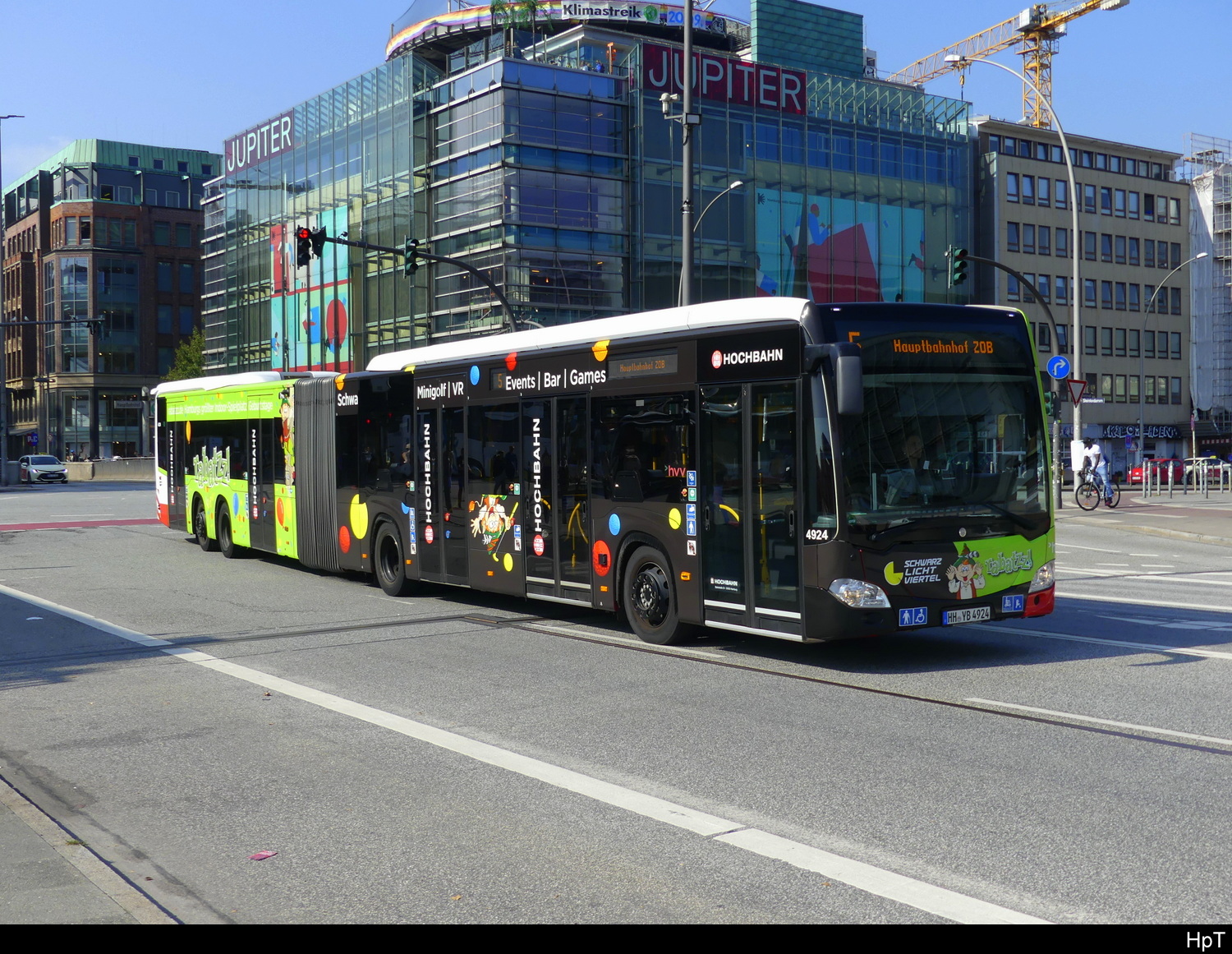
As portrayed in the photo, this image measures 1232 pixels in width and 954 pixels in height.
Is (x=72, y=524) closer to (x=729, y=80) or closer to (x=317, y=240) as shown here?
(x=317, y=240)

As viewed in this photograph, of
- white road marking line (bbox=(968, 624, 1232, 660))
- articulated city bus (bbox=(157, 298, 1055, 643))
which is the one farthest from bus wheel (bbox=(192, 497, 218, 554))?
white road marking line (bbox=(968, 624, 1232, 660))

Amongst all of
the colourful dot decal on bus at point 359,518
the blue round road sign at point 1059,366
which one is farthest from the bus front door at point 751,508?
the blue round road sign at point 1059,366

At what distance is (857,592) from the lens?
986cm

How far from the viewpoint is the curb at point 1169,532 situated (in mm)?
24578

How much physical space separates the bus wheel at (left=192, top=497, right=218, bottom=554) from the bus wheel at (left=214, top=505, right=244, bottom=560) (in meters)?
0.72

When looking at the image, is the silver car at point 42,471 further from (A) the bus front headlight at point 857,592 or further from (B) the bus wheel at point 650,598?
(A) the bus front headlight at point 857,592

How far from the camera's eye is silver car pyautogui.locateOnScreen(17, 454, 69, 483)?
67.9m

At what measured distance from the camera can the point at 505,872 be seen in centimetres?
521

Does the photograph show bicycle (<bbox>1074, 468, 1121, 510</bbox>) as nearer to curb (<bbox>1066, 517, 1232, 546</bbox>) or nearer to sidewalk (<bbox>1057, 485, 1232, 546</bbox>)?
sidewalk (<bbox>1057, 485, 1232, 546</bbox>)

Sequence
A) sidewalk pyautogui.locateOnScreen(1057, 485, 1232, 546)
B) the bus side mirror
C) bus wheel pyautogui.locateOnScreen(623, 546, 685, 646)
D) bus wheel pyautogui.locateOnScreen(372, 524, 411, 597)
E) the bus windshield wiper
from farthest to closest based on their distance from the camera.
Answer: sidewalk pyautogui.locateOnScreen(1057, 485, 1232, 546), bus wheel pyautogui.locateOnScreen(372, 524, 411, 597), bus wheel pyautogui.locateOnScreen(623, 546, 685, 646), the bus windshield wiper, the bus side mirror

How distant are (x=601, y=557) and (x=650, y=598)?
2.82ft

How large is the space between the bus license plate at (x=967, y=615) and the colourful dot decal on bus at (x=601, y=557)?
339cm

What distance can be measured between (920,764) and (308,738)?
142 inches

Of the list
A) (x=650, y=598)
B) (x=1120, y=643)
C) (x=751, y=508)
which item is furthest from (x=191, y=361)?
(x=1120, y=643)
